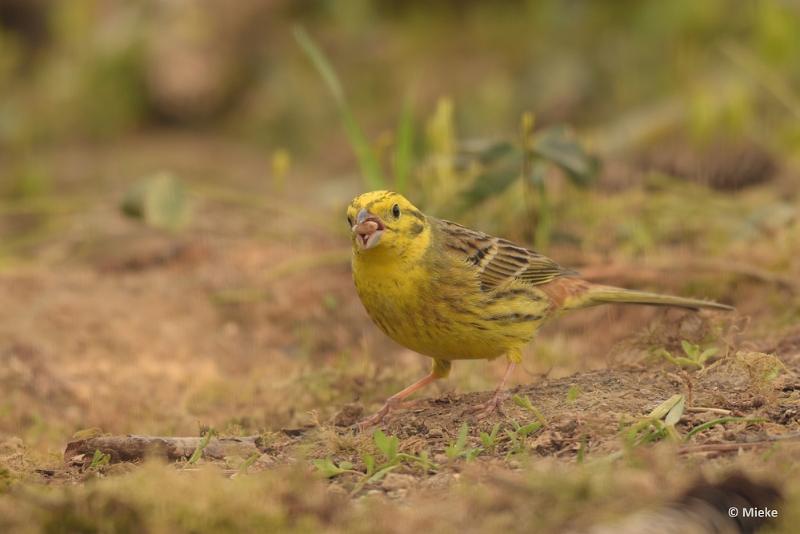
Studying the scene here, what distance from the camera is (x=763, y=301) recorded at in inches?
222

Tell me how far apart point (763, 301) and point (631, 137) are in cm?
357

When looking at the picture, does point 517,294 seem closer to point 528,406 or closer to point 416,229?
point 416,229

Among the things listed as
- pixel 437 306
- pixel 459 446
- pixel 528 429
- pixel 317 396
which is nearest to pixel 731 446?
pixel 528 429

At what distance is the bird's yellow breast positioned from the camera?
4.24 meters

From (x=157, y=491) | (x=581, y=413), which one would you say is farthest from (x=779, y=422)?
(x=157, y=491)

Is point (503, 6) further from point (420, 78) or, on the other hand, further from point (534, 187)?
point (534, 187)

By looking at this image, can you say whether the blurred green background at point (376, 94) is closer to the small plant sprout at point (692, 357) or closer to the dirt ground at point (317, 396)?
the dirt ground at point (317, 396)

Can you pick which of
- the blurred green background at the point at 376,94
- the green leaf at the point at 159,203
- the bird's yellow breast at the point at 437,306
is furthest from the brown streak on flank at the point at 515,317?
the green leaf at the point at 159,203

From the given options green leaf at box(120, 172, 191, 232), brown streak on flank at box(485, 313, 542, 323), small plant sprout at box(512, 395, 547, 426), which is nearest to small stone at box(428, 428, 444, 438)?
small plant sprout at box(512, 395, 547, 426)

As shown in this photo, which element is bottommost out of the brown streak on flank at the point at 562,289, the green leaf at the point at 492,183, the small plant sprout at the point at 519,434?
the small plant sprout at the point at 519,434

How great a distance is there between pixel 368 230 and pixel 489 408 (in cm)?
78

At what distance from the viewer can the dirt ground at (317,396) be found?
278 cm

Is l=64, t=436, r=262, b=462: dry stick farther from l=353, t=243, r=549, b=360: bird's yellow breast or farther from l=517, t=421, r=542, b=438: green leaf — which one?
l=517, t=421, r=542, b=438: green leaf

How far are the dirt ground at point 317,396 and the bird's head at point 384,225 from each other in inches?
23.5
